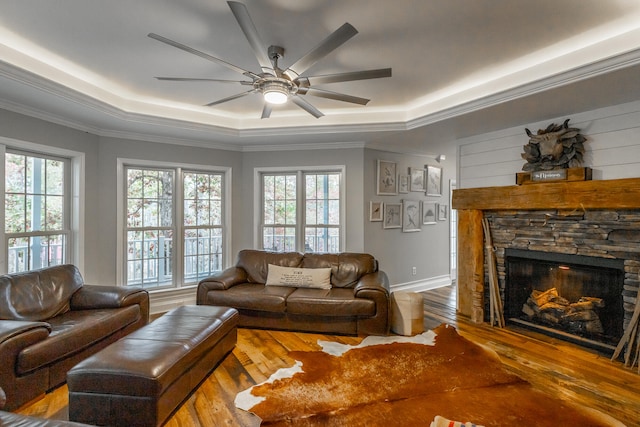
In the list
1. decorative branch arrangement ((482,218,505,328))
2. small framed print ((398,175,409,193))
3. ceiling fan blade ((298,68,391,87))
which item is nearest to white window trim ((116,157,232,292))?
small framed print ((398,175,409,193))

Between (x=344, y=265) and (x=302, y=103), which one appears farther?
(x=344, y=265)

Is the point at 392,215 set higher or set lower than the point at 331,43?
lower

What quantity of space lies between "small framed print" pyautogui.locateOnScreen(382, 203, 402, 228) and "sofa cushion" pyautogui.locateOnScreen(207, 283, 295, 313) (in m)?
2.10

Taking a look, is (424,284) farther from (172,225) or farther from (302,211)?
(172,225)

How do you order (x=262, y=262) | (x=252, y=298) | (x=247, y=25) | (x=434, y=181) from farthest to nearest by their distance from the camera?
(x=434, y=181), (x=262, y=262), (x=252, y=298), (x=247, y=25)

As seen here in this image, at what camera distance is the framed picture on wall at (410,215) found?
5.46 meters

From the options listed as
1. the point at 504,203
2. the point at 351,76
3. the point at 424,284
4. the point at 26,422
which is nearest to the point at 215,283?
the point at 26,422

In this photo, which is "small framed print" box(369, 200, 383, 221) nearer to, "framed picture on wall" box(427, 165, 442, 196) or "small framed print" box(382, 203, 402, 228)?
"small framed print" box(382, 203, 402, 228)

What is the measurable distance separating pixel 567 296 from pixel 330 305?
2614 millimetres

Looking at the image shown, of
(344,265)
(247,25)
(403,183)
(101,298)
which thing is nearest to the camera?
(247,25)

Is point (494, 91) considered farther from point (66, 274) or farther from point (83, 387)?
point (66, 274)

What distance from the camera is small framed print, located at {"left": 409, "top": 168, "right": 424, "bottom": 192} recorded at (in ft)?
18.3

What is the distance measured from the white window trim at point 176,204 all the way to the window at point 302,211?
0.55m

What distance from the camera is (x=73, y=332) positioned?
2.55 m
